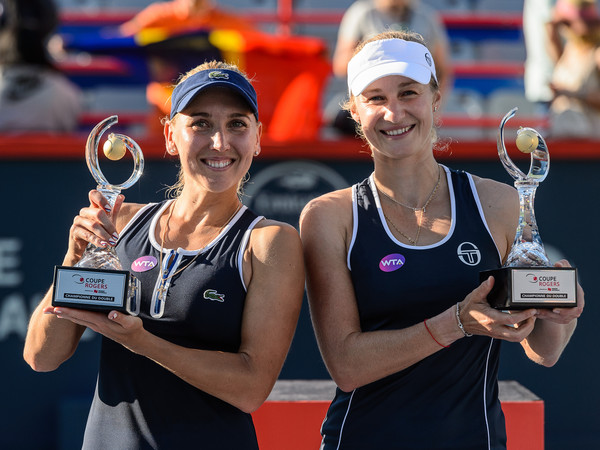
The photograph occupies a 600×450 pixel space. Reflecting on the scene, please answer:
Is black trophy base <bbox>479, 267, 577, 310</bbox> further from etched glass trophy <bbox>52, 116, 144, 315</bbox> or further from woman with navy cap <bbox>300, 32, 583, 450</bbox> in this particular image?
etched glass trophy <bbox>52, 116, 144, 315</bbox>

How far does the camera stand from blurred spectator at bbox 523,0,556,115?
5586mm

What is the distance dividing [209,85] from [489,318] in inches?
33.7

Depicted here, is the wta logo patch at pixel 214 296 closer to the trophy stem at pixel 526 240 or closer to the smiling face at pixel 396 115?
the smiling face at pixel 396 115

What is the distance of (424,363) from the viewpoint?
2025 mm

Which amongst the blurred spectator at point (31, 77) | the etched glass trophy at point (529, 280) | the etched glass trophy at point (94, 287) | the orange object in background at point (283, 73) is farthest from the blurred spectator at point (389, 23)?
the etched glass trophy at point (94, 287)

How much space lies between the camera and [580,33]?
5.11 m

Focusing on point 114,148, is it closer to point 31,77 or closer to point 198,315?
point 198,315

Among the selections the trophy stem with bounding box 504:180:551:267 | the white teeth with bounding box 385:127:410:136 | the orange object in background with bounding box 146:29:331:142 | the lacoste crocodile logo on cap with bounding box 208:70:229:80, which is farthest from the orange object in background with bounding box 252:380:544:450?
the orange object in background with bounding box 146:29:331:142

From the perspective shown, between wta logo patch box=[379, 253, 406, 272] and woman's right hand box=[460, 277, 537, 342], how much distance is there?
19 centimetres

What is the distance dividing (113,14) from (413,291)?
5.83 meters

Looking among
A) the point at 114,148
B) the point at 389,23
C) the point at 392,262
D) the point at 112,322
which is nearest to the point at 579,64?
the point at 389,23

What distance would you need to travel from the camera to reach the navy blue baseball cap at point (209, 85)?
6.69 ft

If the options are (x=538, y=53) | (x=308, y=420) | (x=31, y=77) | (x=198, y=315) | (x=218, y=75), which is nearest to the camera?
(x=198, y=315)

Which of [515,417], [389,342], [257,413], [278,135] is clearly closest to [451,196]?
[389,342]
